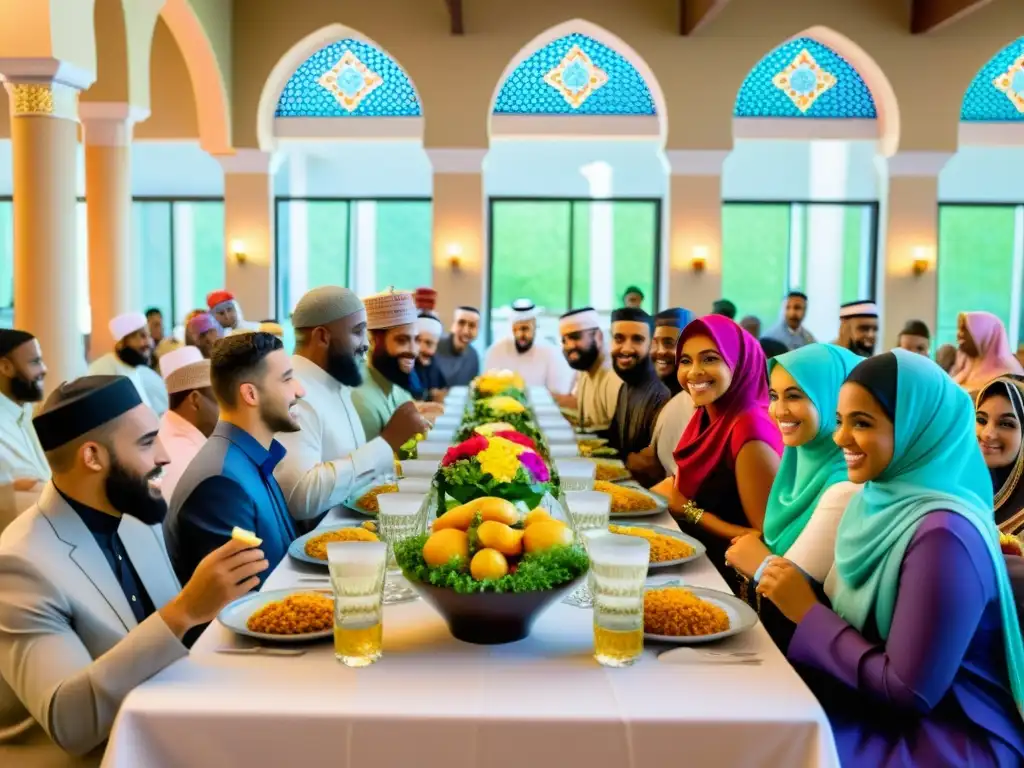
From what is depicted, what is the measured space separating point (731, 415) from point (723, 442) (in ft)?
0.31

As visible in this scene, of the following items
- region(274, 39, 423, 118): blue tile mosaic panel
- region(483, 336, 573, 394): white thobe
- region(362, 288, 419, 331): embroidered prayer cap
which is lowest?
region(483, 336, 573, 394): white thobe

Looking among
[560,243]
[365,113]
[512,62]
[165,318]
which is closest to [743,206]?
[560,243]

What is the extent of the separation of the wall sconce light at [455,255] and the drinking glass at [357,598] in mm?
9297

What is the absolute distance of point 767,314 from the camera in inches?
529

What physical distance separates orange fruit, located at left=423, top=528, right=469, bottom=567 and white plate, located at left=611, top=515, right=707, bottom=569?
630mm

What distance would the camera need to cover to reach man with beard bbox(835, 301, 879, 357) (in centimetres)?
742

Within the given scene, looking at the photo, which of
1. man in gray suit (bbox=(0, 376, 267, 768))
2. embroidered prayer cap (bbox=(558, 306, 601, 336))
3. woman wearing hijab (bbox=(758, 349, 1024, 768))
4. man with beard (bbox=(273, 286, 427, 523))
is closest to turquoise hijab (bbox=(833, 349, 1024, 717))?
woman wearing hijab (bbox=(758, 349, 1024, 768))

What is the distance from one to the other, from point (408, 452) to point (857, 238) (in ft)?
33.4

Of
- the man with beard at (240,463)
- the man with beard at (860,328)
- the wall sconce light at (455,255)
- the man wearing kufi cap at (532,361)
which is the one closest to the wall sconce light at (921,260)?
the man with beard at (860,328)

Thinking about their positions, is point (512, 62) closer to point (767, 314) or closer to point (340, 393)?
point (767, 314)

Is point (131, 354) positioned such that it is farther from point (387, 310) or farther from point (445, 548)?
point (445, 548)

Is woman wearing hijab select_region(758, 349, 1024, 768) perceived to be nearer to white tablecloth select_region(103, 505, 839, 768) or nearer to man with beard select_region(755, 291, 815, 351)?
white tablecloth select_region(103, 505, 839, 768)

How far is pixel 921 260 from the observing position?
11078 mm

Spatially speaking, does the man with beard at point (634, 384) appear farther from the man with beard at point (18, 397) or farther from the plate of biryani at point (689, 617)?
the plate of biryani at point (689, 617)
